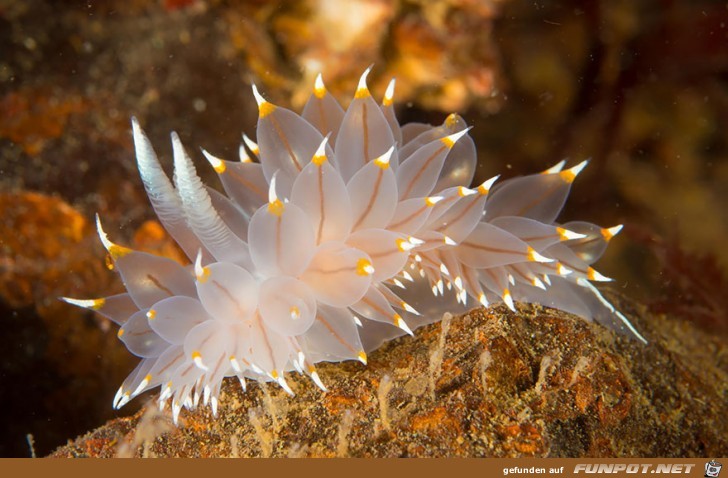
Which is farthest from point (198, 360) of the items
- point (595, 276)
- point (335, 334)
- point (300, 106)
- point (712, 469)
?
point (300, 106)

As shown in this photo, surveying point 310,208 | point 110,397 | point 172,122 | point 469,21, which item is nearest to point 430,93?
point 469,21

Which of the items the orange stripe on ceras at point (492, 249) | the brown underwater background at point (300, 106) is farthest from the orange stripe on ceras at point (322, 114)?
the brown underwater background at point (300, 106)

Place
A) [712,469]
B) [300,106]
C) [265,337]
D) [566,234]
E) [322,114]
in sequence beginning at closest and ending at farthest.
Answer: [265,337], [712,469], [566,234], [322,114], [300,106]

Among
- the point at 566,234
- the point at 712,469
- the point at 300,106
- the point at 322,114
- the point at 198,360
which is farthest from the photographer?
the point at 300,106

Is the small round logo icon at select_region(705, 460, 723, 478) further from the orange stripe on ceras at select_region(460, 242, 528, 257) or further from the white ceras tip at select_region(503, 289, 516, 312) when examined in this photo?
the orange stripe on ceras at select_region(460, 242, 528, 257)

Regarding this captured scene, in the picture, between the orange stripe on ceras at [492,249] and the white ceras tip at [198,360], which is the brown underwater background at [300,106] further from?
the white ceras tip at [198,360]

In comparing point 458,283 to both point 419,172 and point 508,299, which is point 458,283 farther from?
point 419,172

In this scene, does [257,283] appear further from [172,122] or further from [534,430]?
[172,122]
